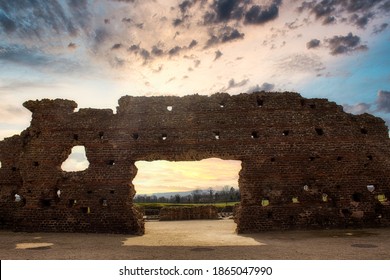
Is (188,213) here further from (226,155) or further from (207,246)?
(207,246)

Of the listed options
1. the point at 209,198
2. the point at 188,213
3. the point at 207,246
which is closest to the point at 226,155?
the point at 207,246

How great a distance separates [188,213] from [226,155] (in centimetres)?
1344

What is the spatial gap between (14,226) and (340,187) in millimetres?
13898

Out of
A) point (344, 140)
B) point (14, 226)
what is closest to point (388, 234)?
point (344, 140)

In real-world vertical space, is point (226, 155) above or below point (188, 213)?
above

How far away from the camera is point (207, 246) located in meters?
11.1

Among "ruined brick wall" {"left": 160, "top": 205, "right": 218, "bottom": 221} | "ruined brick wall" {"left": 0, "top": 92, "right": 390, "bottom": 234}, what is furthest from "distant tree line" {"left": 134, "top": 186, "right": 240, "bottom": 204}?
"ruined brick wall" {"left": 0, "top": 92, "right": 390, "bottom": 234}

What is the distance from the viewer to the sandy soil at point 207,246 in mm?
9117

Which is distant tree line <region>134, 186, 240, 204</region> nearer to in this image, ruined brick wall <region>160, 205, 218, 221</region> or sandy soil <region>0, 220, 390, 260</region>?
ruined brick wall <region>160, 205, 218, 221</region>

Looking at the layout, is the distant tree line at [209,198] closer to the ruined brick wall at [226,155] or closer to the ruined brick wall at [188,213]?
the ruined brick wall at [188,213]

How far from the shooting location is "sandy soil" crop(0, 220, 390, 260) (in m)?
9.12

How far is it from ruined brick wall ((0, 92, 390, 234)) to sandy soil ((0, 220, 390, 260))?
2.99 feet

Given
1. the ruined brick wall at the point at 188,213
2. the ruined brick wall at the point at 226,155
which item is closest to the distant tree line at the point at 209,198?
the ruined brick wall at the point at 188,213

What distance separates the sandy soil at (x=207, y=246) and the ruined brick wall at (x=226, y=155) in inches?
35.8
